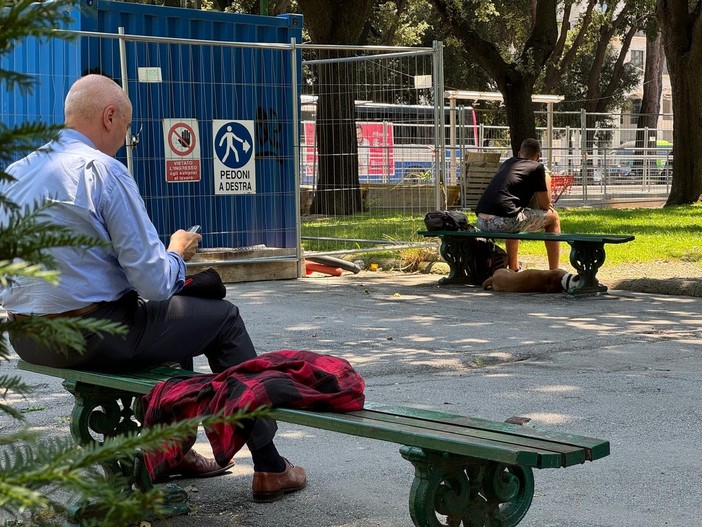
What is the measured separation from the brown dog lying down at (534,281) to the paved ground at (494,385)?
188 millimetres

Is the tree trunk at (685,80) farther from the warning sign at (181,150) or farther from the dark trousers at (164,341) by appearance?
the dark trousers at (164,341)

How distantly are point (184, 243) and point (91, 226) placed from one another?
0.50 metres

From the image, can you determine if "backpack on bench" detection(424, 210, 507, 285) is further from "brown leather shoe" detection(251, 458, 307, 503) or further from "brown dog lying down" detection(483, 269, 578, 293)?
"brown leather shoe" detection(251, 458, 307, 503)

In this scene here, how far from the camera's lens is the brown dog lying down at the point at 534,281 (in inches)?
428

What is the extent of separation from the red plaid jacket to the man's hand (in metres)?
0.60

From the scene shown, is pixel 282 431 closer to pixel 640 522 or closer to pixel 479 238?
pixel 640 522

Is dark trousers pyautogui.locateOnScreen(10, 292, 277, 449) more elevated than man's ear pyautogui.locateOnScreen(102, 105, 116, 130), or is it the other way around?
man's ear pyautogui.locateOnScreen(102, 105, 116, 130)

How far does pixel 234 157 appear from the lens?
11930 mm

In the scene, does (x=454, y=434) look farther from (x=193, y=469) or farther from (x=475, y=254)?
(x=475, y=254)

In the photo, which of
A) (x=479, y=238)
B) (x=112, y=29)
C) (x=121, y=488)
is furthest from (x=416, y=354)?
(x=121, y=488)

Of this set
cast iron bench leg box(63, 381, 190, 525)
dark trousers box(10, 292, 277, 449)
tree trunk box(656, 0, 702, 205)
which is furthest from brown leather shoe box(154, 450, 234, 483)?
tree trunk box(656, 0, 702, 205)

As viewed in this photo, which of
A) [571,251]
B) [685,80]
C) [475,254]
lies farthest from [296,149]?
[685,80]

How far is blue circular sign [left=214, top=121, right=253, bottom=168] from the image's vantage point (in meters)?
11.8

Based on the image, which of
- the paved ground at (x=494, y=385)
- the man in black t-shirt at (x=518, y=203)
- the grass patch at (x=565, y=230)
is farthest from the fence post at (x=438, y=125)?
the paved ground at (x=494, y=385)
